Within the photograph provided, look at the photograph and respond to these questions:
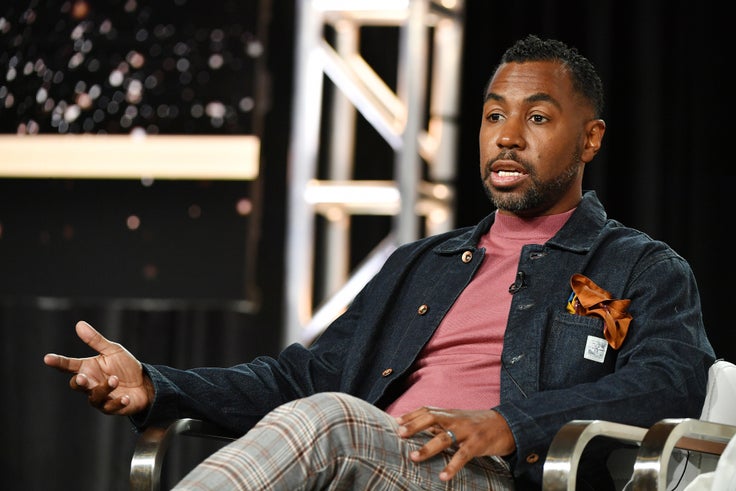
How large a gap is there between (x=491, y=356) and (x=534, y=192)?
356mm

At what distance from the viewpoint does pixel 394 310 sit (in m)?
2.21

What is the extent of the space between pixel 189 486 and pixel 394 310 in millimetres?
834

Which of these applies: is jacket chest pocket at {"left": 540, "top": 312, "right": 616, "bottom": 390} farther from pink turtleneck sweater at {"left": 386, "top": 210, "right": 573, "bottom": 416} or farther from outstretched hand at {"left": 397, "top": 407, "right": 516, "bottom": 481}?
outstretched hand at {"left": 397, "top": 407, "right": 516, "bottom": 481}

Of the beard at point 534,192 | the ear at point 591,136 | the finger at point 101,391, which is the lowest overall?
the finger at point 101,391

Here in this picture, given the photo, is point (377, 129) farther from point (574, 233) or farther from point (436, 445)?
point (436, 445)

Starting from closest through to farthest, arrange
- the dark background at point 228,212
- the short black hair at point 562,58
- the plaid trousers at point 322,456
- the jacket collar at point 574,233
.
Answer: the plaid trousers at point 322,456, the jacket collar at point 574,233, the short black hair at point 562,58, the dark background at point 228,212

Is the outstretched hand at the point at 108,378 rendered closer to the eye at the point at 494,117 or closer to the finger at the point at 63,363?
the finger at the point at 63,363

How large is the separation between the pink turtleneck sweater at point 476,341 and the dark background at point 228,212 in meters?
1.21

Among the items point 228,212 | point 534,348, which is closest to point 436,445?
point 534,348

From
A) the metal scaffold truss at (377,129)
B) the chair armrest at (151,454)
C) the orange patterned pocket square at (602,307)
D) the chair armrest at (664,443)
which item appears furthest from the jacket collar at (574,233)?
the metal scaffold truss at (377,129)

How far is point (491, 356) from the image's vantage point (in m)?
1.99

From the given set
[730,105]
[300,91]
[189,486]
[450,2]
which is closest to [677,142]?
[730,105]

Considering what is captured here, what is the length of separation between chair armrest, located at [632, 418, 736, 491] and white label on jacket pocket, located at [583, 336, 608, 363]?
8.9 inches

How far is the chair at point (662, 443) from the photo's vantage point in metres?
1.52
